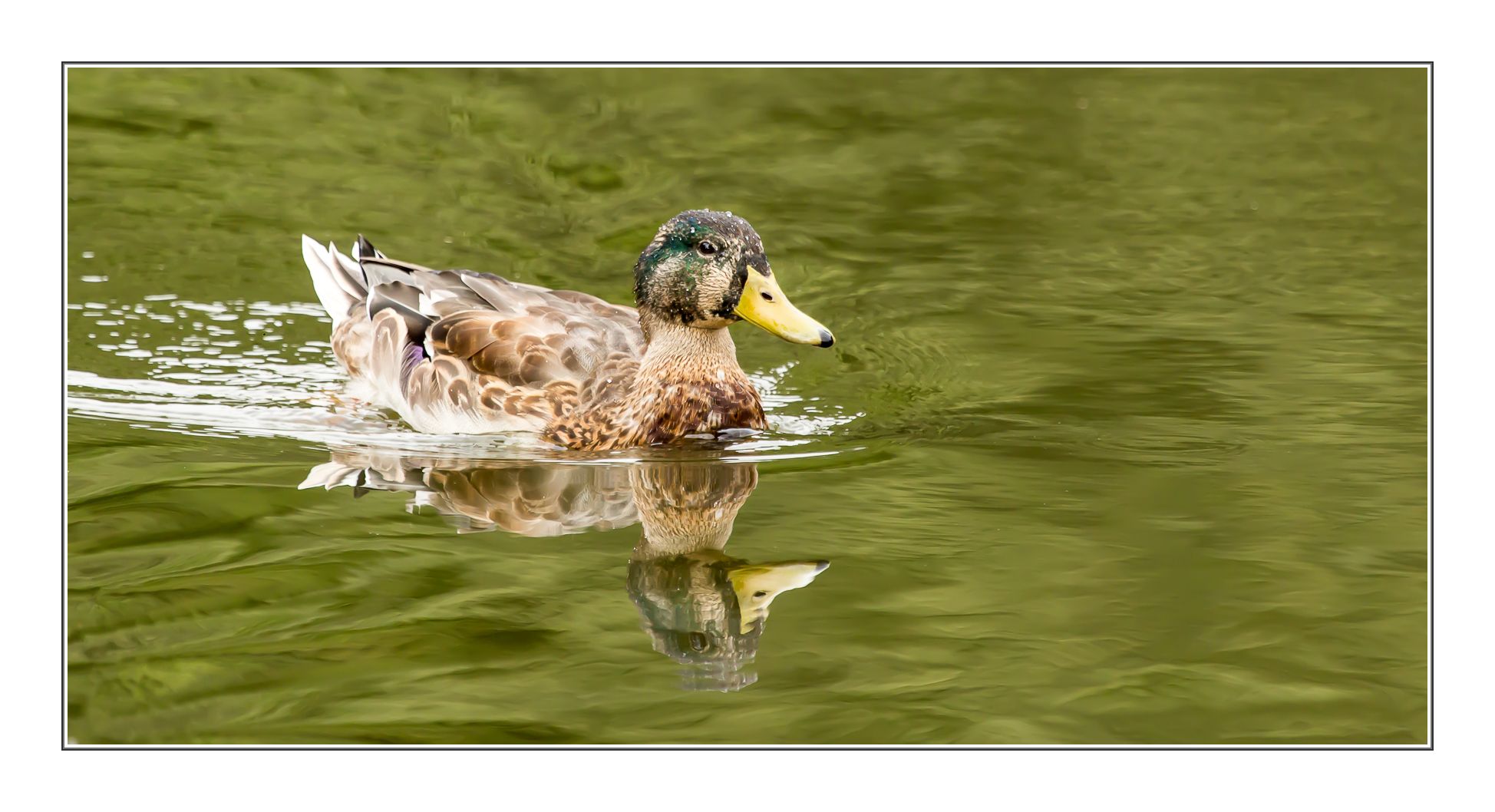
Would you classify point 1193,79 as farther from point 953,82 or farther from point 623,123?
point 623,123

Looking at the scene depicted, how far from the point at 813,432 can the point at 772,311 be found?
904mm

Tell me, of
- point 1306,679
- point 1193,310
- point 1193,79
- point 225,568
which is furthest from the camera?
point 1193,79

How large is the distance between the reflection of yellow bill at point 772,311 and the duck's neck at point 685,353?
1.23 ft

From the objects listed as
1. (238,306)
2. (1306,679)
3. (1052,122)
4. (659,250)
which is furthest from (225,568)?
(1052,122)

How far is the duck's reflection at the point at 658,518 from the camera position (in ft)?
22.4

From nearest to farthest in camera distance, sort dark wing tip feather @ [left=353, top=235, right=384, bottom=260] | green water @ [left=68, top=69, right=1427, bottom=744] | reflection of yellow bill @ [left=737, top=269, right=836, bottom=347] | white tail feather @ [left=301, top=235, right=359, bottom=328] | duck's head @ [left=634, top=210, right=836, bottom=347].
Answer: green water @ [left=68, top=69, right=1427, bottom=744] → reflection of yellow bill @ [left=737, top=269, right=836, bottom=347] → duck's head @ [left=634, top=210, right=836, bottom=347] → dark wing tip feather @ [left=353, top=235, right=384, bottom=260] → white tail feather @ [left=301, top=235, right=359, bottom=328]

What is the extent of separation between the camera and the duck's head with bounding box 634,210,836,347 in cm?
984

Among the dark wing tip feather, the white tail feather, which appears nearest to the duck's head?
the dark wing tip feather

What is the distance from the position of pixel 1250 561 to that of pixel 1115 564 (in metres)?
0.62

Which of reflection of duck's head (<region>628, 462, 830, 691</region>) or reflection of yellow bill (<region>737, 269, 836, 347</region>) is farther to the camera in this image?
reflection of yellow bill (<region>737, 269, 836, 347</region>)

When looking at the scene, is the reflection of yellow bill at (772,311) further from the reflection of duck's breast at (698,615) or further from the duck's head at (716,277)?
the reflection of duck's breast at (698,615)

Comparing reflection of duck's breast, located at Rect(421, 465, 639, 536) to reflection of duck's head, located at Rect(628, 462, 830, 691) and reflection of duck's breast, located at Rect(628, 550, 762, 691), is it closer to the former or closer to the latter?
reflection of duck's head, located at Rect(628, 462, 830, 691)

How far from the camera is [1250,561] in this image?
25.3 feet

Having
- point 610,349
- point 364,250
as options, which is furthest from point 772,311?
point 364,250
